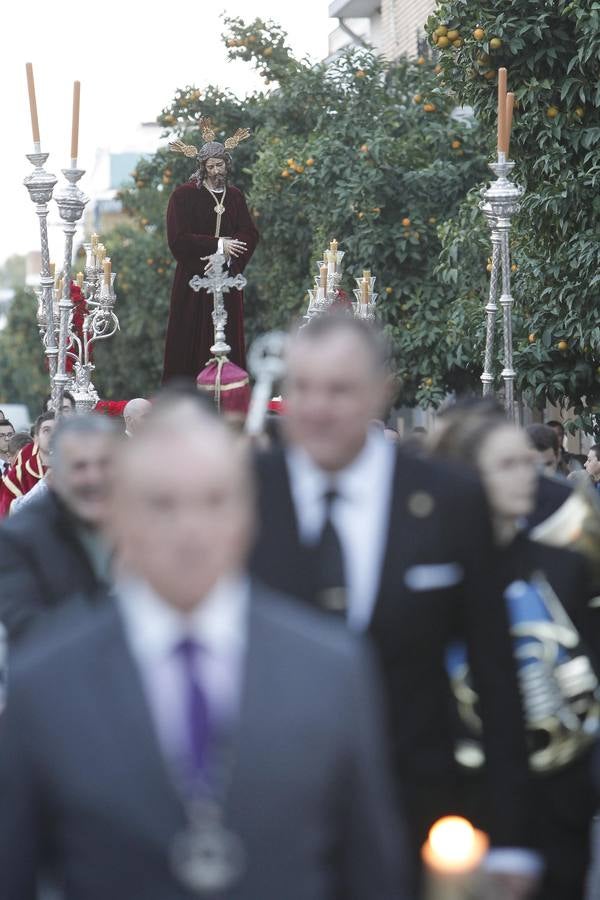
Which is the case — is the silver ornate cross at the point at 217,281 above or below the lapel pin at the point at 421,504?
below

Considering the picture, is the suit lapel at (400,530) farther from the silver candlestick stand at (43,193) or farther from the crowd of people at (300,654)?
the silver candlestick stand at (43,193)

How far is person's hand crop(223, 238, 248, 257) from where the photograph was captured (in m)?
14.5

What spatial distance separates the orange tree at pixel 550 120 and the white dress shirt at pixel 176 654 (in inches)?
487

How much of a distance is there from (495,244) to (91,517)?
7.79 meters

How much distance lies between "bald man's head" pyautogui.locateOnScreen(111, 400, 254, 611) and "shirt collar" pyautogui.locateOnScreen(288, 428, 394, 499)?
1080 mm

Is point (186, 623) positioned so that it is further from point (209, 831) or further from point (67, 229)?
point (67, 229)

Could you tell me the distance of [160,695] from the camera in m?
2.44

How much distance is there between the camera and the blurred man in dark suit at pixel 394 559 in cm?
353

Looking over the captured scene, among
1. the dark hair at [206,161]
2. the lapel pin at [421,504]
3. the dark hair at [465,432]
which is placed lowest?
the dark hair at [206,161]

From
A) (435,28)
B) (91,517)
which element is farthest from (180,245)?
(91,517)

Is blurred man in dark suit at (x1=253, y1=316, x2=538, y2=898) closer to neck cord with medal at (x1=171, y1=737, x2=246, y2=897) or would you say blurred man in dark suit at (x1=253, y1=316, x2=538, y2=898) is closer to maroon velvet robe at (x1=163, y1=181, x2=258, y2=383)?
neck cord with medal at (x1=171, y1=737, x2=246, y2=897)

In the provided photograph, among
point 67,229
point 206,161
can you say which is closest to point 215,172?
point 206,161

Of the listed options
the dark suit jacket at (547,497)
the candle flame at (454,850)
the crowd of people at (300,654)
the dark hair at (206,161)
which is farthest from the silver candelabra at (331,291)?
the candle flame at (454,850)

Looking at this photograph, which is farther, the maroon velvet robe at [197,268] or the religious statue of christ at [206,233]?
the maroon velvet robe at [197,268]
